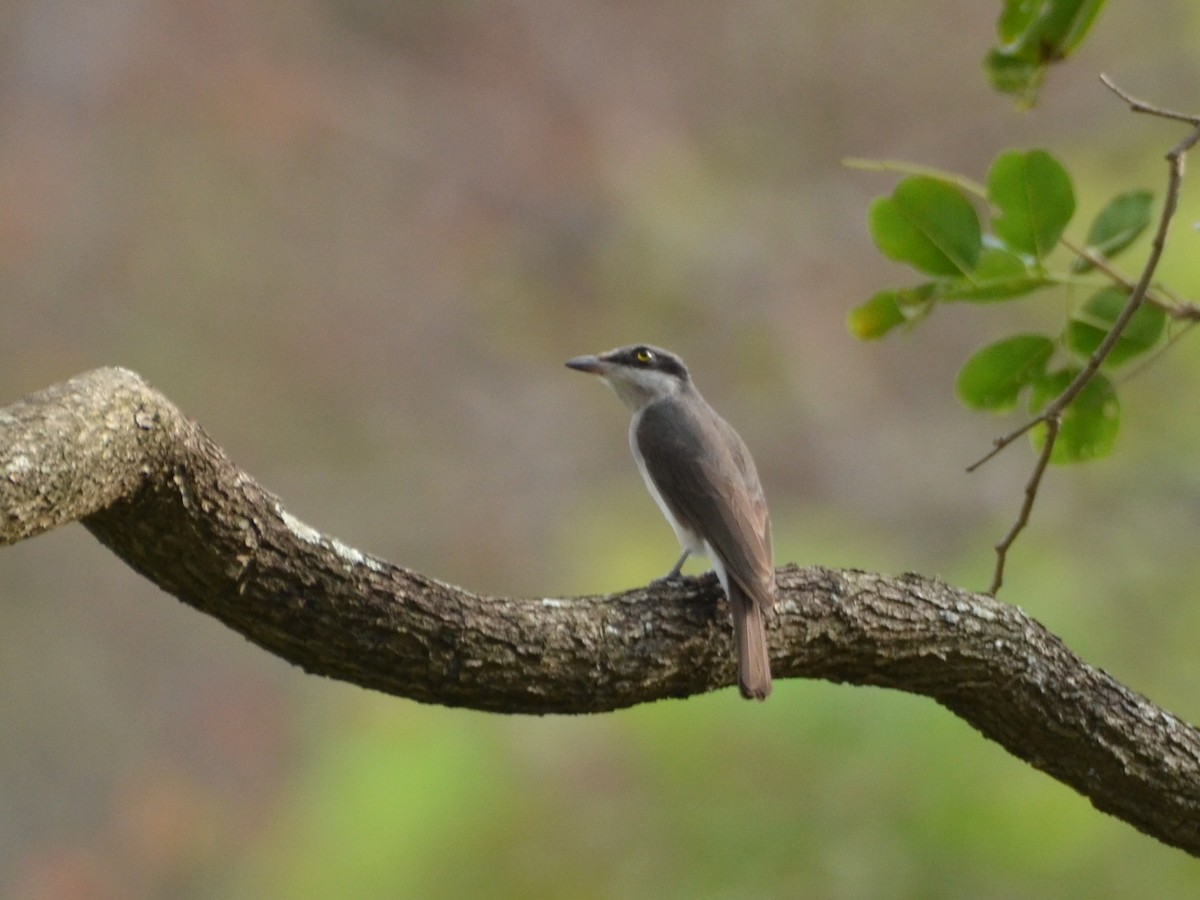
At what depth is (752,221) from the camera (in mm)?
13711

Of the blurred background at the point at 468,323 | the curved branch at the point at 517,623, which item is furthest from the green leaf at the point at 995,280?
the blurred background at the point at 468,323

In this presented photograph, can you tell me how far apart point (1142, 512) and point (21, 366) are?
311 inches

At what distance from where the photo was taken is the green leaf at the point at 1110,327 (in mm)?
3949

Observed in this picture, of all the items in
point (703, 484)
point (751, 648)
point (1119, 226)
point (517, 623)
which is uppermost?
point (1119, 226)

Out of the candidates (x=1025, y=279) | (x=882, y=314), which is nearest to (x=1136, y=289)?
(x=1025, y=279)

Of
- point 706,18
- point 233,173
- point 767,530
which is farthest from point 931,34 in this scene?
point 767,530

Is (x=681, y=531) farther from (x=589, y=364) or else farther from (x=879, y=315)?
(x=879, y=315)

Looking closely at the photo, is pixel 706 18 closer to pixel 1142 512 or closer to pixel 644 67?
pixel 644 67

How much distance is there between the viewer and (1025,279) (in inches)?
153

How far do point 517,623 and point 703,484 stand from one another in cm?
174

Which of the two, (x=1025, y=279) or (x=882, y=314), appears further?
(x=882, y=314)

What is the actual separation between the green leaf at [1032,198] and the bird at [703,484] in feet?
3.43

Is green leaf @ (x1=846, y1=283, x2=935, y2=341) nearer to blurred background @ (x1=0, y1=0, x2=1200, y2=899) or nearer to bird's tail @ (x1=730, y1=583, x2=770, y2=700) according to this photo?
bird's tail @ (x1=730, y1=583, x2=770, y2=700)

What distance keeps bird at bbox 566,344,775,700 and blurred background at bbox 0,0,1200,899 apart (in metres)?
3.64
